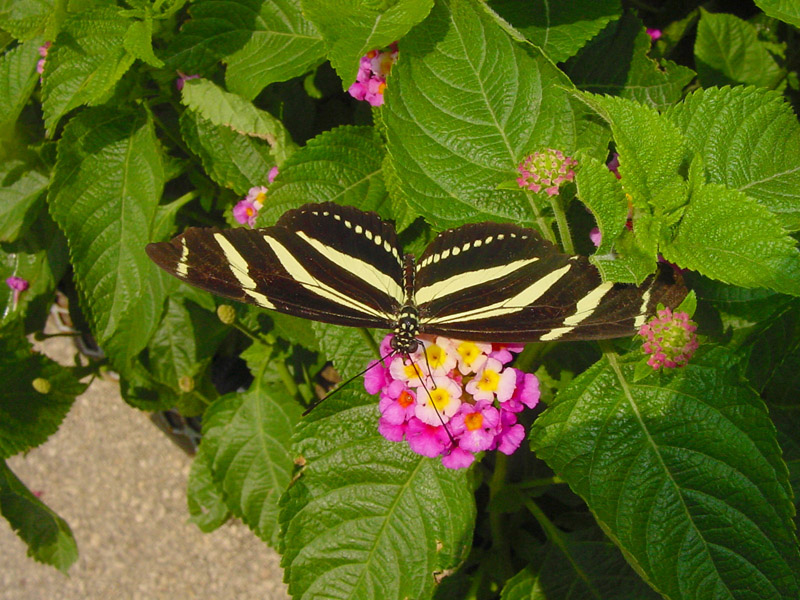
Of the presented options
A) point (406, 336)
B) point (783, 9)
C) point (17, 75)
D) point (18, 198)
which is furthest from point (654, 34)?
point (18, 198)

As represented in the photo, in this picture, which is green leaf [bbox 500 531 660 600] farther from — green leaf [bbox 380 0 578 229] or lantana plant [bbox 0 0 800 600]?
green leaf [bbox 380 0 578 229]

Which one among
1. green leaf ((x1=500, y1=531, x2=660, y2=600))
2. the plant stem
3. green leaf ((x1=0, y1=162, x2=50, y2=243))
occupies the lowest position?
green leaf ((x1=500, y1=531, x2=660, y2=600))

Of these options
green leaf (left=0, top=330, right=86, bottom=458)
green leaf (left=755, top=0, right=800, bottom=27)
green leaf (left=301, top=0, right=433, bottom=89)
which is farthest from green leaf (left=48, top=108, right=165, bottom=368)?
green leaf (left=755, top=0, right=800, bottom=27)

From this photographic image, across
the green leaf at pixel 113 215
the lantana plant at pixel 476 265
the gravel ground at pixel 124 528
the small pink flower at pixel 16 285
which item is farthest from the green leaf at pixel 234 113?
the gravel ground at pixel 124 528

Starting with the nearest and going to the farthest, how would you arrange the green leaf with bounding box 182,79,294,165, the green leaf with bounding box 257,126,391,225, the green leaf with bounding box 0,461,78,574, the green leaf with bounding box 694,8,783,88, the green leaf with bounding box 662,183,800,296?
the green leaf with bounding box 662,183,800,296 → the green leaf with bounding box 257,126,391,225 → the green leaf with bounding box 182,79,294,165 → the green leaf with bounding box 694,8,783,88 → the green leaf with bounding box 0,461,78,574

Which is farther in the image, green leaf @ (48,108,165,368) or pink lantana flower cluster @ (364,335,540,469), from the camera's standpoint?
green leaf @ (48,108,165,368)

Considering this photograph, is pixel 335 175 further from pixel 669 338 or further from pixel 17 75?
pixel 17 75

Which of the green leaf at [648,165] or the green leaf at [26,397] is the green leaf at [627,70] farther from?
the green leaf at [26,397]
